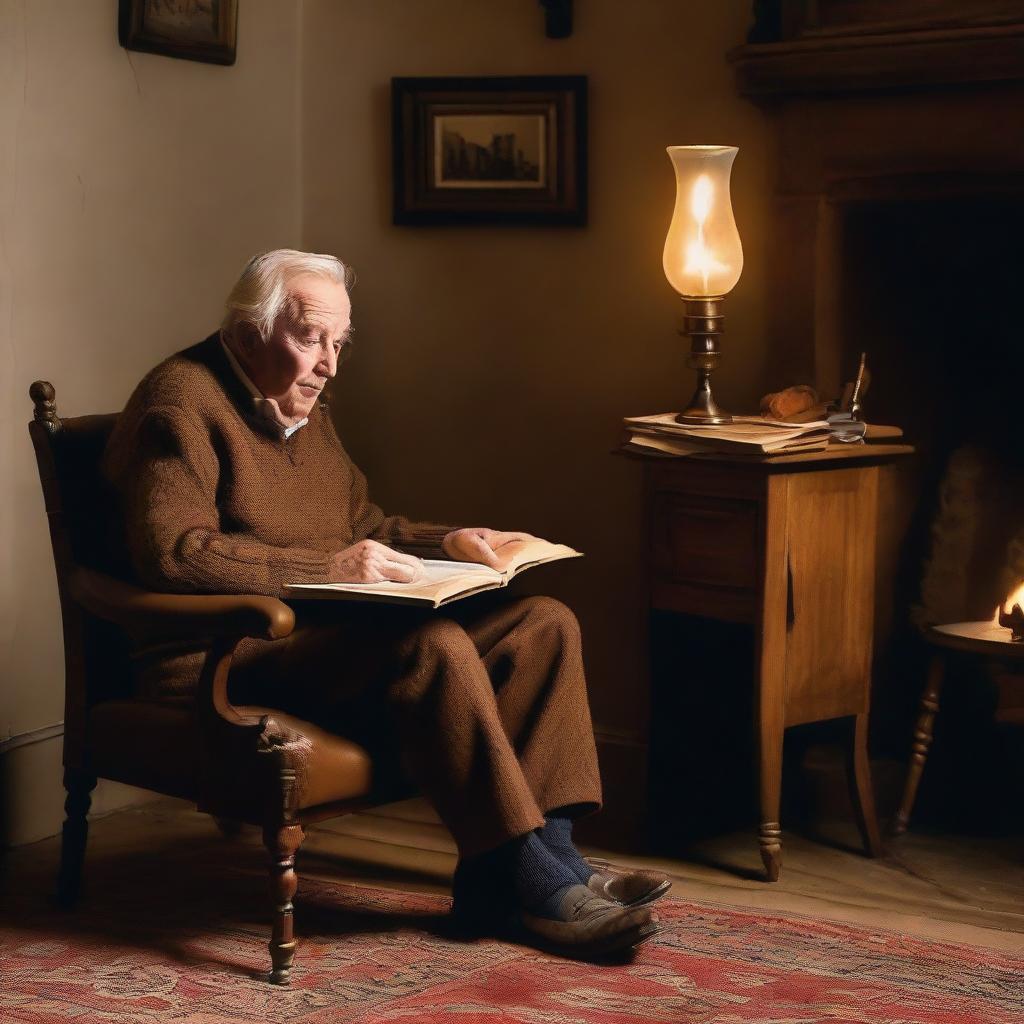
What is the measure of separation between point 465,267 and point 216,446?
1284 millimetres

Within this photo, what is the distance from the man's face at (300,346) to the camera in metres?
2.95

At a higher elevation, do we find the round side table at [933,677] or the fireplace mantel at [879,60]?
the fireplace mantel at [879,60]

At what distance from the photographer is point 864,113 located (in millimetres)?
3502

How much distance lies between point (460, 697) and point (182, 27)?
1.84 metres

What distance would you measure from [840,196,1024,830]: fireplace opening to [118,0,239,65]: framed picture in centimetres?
153

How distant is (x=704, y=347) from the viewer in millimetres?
3365

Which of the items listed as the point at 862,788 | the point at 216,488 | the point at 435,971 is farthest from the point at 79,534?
the point at 862,788

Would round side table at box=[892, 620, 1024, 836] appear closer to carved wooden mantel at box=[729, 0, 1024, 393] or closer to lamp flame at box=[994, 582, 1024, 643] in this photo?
lamp flame at box=[994, 582, 1024, 643]

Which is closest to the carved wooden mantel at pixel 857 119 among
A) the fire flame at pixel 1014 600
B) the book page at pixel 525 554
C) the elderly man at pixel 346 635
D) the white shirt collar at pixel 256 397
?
the fire flame at pixel 1014 600

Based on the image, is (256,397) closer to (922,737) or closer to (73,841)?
(73,841)

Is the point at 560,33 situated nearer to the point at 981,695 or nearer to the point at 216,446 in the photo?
the point at 216,446

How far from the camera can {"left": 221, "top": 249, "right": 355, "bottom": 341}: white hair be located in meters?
2.94

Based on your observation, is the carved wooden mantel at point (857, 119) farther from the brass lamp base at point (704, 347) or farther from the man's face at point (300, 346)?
the man's face at point (300, 346)

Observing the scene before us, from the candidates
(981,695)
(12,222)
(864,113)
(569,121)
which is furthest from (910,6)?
(12,222)
